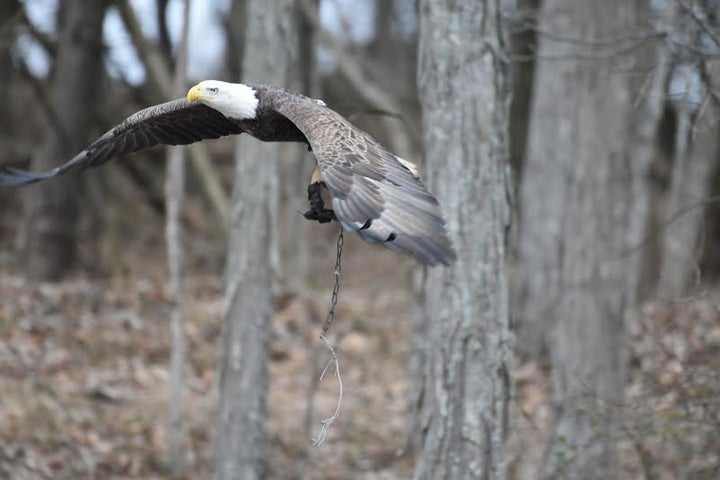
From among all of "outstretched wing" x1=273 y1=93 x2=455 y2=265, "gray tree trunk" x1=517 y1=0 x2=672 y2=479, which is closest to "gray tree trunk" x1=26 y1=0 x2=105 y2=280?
"gray tree trunk" x1=517 y1=0 x2=672 y2=479

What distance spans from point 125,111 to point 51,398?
6.93 metres

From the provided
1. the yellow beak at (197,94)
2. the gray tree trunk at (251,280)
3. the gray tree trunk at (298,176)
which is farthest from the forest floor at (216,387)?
the yellow beak at (197,94)

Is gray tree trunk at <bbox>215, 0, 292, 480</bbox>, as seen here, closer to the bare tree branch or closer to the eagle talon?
the bare tree branch

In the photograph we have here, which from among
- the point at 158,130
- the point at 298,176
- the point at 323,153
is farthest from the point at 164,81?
the point at 323,153

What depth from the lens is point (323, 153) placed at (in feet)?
13.4

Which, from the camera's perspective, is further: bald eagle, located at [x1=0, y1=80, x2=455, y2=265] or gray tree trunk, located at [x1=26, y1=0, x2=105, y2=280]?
gray tree trunk, located at [x1=26, y1=0, x2=105, y2=280]

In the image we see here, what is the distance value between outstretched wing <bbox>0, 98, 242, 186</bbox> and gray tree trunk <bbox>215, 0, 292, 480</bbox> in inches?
64.9

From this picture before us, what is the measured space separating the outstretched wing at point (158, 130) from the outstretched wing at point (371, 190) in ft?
2.21

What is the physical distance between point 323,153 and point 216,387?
17.2 ft

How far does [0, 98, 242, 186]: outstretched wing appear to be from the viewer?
5.03m

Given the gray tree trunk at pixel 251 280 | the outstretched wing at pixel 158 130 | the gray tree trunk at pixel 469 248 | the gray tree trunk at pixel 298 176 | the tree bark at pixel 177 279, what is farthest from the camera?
the gray tree trunk at pixel 298 176

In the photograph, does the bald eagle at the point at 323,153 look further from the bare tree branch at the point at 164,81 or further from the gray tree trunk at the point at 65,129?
the gray tree trunk at the point at 65,129

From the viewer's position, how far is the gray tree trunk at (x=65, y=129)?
38.4ft

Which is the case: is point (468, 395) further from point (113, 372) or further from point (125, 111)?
point (125, 111)
